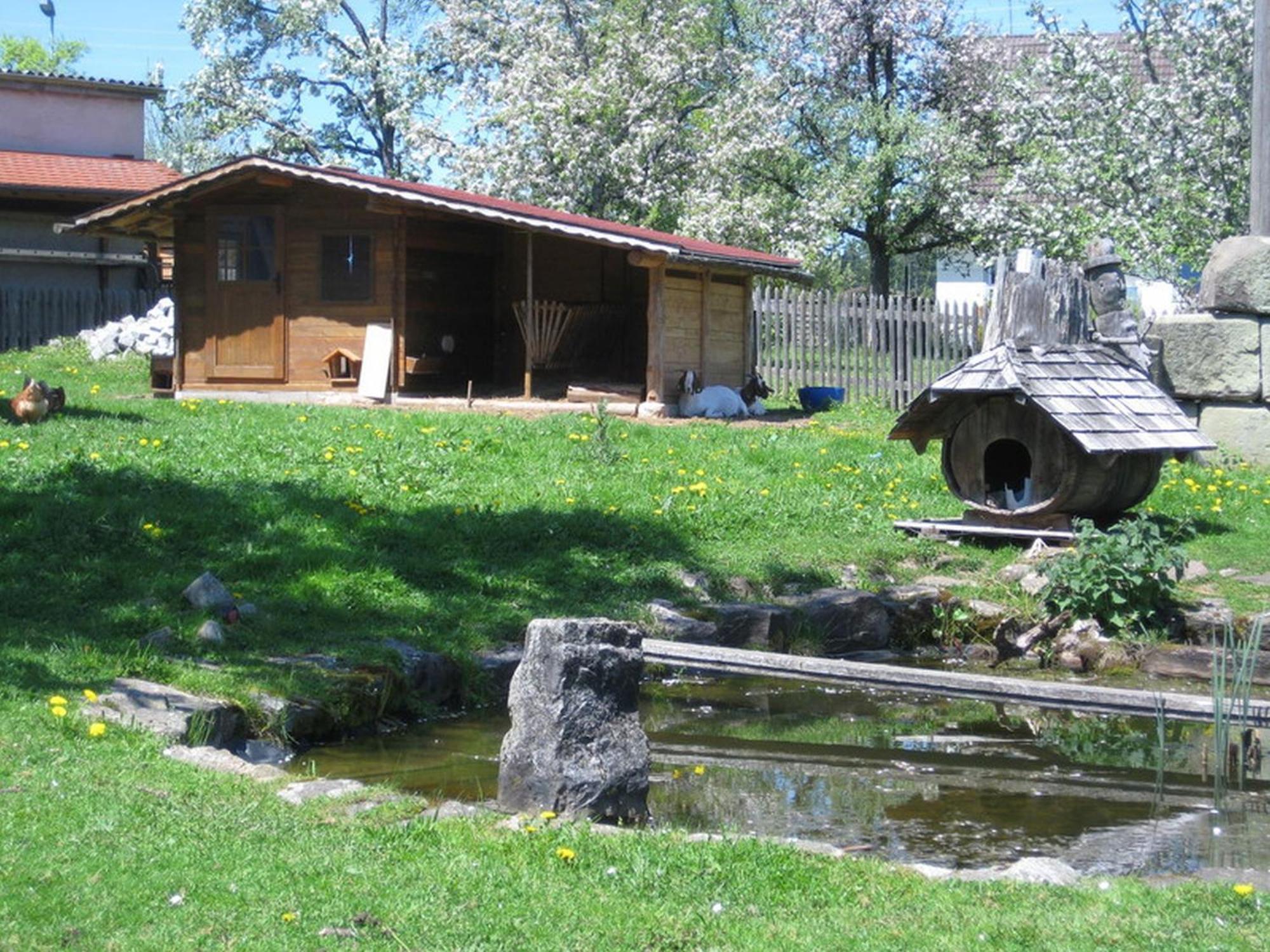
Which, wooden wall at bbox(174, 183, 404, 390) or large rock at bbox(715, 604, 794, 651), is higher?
wooden wall at bbox(174, 183, 404, 390)

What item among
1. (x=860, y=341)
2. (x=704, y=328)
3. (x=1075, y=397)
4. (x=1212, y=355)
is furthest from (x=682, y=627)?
(x=860, y=341)

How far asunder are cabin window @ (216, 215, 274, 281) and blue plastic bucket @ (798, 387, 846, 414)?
7482 mm

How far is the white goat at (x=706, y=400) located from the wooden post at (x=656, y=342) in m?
0.36

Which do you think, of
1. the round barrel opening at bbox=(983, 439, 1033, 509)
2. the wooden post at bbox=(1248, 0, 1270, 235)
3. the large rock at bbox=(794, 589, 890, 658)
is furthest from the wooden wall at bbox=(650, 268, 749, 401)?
the large rock at bbox=(794, 589, 890, 658)

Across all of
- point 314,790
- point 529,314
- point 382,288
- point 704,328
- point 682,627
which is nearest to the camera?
point 314,790

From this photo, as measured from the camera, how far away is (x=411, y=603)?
32.2ft

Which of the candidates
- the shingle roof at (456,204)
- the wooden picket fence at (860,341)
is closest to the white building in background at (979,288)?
the wooden picket fence at (860,341)

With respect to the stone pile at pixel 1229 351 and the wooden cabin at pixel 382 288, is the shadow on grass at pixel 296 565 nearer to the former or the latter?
the stone pile at pixel 1229 351

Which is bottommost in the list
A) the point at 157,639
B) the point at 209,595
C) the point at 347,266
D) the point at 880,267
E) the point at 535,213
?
the point at 157,639

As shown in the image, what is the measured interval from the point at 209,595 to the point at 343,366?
1285cm

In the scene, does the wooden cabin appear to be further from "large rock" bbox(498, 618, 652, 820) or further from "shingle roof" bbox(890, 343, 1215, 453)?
"large rock" bbox(498, 618, 652, 820)

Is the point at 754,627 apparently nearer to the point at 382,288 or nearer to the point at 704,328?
the point at 704,328

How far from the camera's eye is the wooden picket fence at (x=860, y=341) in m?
22.8

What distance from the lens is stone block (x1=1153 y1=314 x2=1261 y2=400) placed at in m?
15.7
